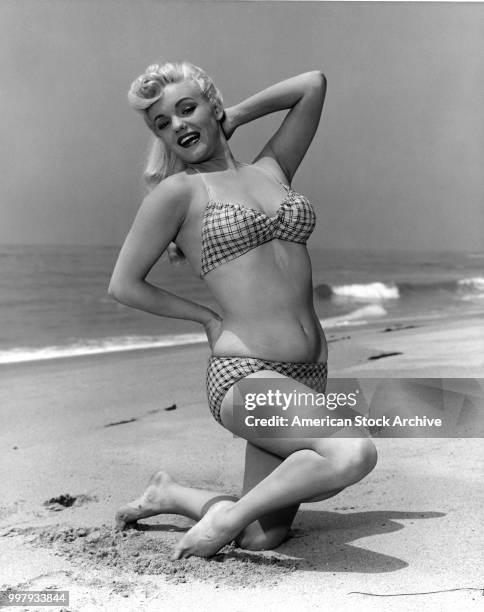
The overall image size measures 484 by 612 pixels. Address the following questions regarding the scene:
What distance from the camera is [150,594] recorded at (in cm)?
192

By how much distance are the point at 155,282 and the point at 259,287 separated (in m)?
9.20

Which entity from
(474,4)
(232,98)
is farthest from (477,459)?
(232,98)

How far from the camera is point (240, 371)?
2098 millimetres

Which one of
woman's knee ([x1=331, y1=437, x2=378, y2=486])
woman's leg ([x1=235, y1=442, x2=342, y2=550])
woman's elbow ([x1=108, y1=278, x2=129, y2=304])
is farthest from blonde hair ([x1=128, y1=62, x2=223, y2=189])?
woman's knee ([x1=331, y1=437, x2=378, y2=486])

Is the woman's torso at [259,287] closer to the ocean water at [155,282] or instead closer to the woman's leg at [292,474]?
the woman's leg at [292,474]

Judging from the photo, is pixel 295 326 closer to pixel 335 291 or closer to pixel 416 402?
pixel 416 402

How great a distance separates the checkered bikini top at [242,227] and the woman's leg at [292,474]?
331 mm

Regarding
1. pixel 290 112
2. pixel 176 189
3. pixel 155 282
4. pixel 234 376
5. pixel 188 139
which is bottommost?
pixel 155 282

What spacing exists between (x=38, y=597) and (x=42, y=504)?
73cm

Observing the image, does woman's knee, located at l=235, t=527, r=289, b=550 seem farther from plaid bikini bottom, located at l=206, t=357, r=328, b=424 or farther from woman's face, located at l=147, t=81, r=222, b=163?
woman's face, located at l=147, t=81, r=222, b=163

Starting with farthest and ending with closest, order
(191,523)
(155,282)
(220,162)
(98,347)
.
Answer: (155,282)
(98,347)
(191,523)
(220,162)

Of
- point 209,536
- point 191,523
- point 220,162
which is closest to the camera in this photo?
point 209,536

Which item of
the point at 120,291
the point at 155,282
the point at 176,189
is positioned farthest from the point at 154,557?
the point at 155,282

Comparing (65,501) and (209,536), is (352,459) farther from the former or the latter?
(65,501)
